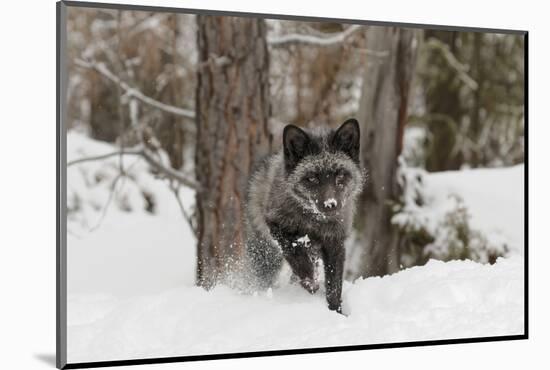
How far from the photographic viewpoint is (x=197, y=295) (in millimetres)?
5164

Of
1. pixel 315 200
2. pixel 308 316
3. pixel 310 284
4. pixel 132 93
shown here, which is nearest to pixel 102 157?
pixel 132 93

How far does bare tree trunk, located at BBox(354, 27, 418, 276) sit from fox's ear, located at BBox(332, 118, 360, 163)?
48.0 inches

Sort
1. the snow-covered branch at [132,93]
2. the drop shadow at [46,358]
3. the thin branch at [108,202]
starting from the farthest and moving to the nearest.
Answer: the snow-covered branch at [132,93] → the thin branch at [108,202] → the drop shadow at [46,358]

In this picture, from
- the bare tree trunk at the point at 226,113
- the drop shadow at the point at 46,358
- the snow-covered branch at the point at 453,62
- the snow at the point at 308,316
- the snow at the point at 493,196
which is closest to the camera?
the drop shadow at the point at 46,358

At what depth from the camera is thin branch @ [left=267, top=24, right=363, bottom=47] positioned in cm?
618

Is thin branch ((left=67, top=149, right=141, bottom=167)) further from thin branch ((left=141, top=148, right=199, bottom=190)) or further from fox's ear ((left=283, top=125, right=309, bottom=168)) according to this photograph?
fox's ear ((left=283, top=125, right=309, bottom=168))

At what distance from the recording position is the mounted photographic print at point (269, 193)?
500cm

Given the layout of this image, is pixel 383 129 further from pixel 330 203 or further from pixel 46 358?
pixel 46 358

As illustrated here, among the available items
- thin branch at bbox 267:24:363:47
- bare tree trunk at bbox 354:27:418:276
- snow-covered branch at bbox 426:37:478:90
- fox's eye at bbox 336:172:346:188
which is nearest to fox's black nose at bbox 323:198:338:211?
fox's eye at bbox 336:172:346:188

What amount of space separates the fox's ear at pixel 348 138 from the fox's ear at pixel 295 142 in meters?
0.21

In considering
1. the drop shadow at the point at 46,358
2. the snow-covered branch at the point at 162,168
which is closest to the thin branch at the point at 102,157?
the snow-covered branch at the point at 162,168

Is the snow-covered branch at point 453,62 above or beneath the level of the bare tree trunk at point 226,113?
above

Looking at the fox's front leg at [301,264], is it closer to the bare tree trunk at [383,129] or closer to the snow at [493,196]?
the bare tree trunk at [383,129]

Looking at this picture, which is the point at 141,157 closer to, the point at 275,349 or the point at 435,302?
the point at 275,349
